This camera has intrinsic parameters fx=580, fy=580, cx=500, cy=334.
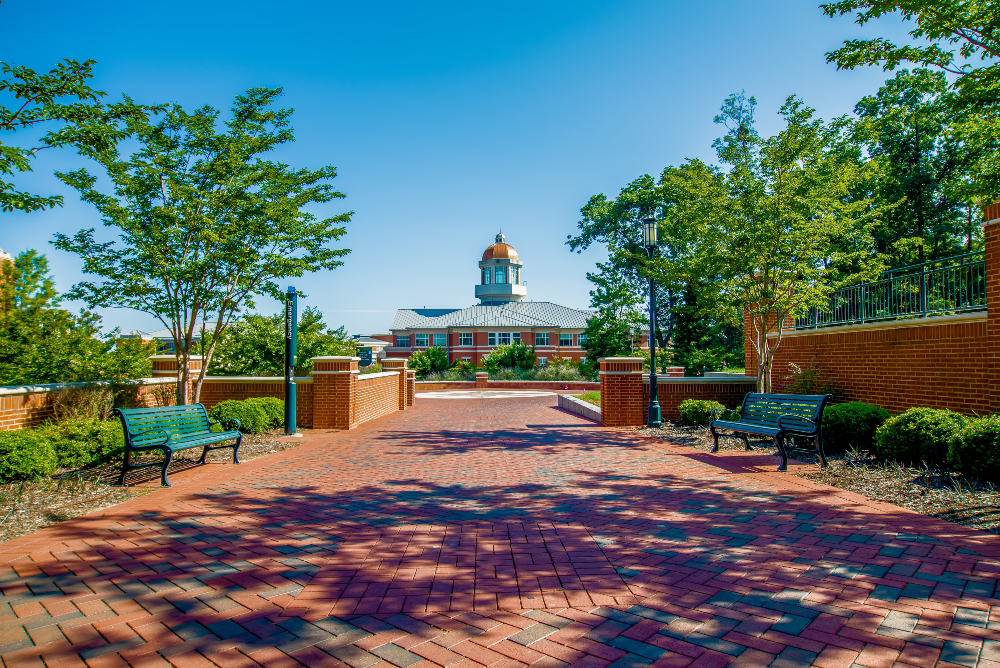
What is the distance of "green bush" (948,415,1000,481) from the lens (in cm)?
623

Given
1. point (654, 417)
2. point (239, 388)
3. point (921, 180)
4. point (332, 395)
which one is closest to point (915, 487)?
point (654, 417)

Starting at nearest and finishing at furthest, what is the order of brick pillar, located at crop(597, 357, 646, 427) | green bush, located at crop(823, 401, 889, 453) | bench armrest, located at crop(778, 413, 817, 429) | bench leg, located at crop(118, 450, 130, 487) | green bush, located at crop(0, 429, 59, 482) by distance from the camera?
green bush, located at crop(0, 429, 59, 482) → bench leg, located at crop(118, 450, 130, 487) → bench armrest, located at crop(778, 413, 817, 429) → green bush, located at crop(823, 401, 889, 453) → brick pillar, located at crop(597, 357, 646, 427)

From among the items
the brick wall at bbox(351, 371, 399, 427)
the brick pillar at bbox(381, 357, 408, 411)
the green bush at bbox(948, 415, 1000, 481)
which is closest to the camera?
the green bush at bbox(948, 415, 1000, 481)

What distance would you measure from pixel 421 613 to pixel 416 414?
1435cm

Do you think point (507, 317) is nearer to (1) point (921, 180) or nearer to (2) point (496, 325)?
(2) point (496, 325)

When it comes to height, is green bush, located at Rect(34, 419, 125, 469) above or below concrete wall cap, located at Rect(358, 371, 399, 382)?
below

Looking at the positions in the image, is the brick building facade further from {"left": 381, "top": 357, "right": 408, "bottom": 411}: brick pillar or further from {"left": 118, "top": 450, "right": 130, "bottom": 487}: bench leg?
{"left": 118, "top": 450, "right": 130, "bottom": 487}: bench leg

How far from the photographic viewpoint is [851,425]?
8703 millimetres

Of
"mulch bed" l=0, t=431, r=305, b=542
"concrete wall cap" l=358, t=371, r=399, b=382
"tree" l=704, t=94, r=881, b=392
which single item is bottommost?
"mulch bed" l=0, t=431, r=305, b=542

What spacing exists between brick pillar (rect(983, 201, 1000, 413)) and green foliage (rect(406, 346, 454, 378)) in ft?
124

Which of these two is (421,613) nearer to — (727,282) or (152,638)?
(152,638)

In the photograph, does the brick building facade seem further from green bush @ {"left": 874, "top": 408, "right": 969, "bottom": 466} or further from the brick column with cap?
green bush @ {"left": 874, "top": 408, "right": 969, "bottom": 466}

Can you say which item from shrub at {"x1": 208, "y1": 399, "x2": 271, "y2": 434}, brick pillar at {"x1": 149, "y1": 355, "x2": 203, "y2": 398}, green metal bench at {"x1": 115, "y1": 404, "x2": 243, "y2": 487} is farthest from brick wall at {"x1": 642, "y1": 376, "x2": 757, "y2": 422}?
brick pillar at {"x1": 149, "y1": 355, "x2": 203, "y2": 398}

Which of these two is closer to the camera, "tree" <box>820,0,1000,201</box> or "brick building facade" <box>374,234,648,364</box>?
"tree" <box>820,0,1000,201</box>
